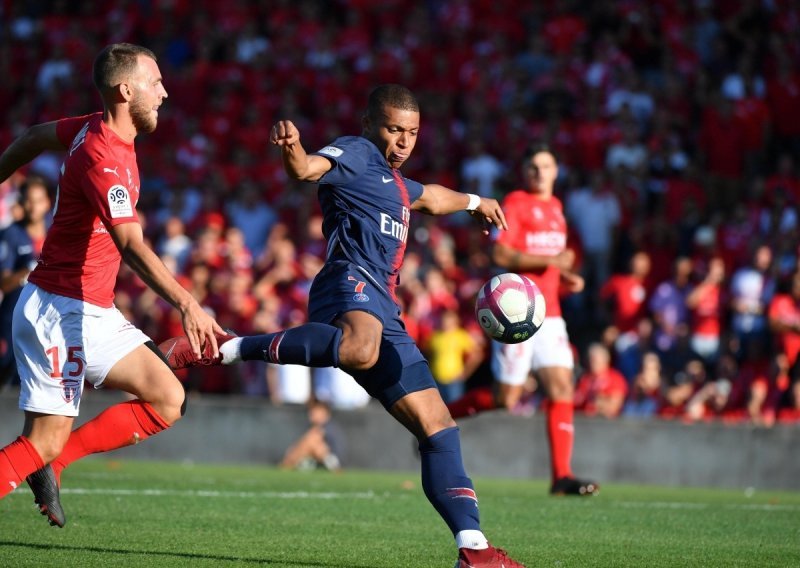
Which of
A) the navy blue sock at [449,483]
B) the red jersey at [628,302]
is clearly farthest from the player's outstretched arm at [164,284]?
the red jersey at [628,302]

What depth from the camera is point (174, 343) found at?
668 centimetres

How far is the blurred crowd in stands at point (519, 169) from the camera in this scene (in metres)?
15.0

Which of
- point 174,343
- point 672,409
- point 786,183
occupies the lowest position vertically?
point 672,409

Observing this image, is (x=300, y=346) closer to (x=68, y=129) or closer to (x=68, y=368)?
(x=68, y=368)

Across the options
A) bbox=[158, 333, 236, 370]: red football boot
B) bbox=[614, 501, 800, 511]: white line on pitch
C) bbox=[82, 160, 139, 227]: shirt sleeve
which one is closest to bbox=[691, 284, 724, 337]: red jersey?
bbox=[614, 501, 800, 511]: white line on pitch

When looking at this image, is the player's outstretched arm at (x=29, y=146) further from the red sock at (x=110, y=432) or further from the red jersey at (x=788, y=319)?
the red jersey at (x=788, y=319)

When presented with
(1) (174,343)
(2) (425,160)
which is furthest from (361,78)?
(1) (174,343)

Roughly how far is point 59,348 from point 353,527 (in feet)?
8.22

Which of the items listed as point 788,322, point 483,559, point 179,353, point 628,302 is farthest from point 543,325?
Result: point 628,302

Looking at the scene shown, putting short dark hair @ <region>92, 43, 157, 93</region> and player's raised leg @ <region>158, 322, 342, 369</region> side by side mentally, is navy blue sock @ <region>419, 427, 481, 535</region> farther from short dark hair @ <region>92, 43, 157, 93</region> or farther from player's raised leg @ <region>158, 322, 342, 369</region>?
short dark hair @ <region>92, 43, 157, 93</region>

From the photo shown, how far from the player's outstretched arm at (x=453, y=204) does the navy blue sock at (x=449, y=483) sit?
1.39m

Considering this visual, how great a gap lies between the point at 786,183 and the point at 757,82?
2.00 meters

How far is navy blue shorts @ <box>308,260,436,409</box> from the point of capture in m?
6.18

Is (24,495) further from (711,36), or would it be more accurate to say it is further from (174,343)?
(711,36)
